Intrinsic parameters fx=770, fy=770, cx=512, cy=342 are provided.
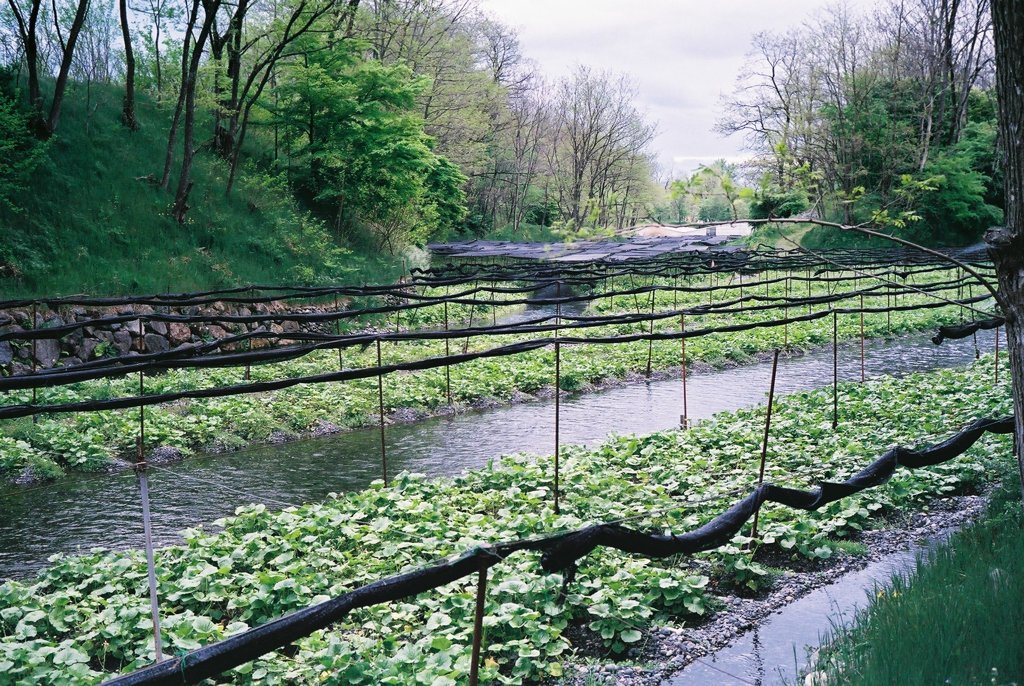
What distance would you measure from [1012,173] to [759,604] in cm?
295

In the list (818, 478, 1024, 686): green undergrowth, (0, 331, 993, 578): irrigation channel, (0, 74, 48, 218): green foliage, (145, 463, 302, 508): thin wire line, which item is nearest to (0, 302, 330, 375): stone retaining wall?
(0, 74, 48, 218): green foliage

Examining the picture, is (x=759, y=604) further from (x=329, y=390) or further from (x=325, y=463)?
(x=329, y=390)

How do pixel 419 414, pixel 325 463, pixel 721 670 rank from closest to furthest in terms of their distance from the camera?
1. pixel 721 670
2. pixel 325 463
3. pixel 419 414

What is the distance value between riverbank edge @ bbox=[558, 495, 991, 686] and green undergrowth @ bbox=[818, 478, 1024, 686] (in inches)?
21.1

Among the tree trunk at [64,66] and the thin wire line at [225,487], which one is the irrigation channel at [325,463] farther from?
the tree trunk at [64,66]

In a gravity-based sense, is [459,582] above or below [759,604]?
above

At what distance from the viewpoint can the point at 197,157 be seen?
24266 mm

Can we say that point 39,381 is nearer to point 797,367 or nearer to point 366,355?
point 366,355

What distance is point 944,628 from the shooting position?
3.60m

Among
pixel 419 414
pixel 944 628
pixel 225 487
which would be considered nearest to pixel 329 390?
pixel 419 414

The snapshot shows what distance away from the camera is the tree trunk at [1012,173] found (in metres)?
3.64

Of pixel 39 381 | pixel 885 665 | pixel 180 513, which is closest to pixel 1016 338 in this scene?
pixel 885 665

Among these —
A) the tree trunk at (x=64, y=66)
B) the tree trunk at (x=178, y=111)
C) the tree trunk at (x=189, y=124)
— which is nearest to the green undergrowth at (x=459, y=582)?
the tree trunk at (x=64, y=66)

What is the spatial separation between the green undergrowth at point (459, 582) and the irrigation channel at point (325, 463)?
1023mm
